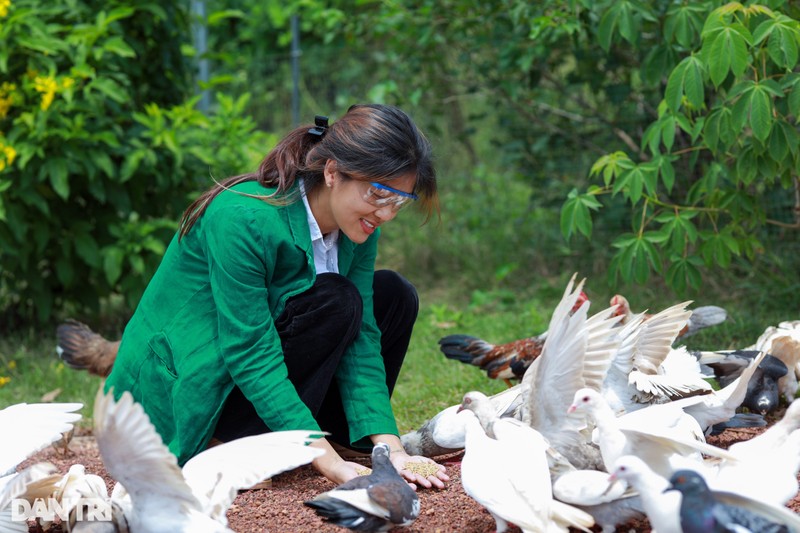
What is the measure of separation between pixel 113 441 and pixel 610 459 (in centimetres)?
118

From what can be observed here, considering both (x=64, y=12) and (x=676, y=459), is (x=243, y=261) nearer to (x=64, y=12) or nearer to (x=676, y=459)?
(x=676, y=459)

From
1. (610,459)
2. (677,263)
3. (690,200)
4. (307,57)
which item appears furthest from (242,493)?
(307,57)

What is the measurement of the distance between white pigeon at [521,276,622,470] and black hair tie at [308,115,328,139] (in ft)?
2.91

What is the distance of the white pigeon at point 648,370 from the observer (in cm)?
285

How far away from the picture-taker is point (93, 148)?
4.56 meters

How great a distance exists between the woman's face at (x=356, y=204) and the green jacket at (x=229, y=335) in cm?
13

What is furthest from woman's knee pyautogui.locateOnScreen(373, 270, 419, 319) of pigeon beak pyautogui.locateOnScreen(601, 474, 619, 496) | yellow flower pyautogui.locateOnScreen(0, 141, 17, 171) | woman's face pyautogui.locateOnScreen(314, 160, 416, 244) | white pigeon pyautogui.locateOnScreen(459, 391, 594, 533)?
yellow flower pyautogui.locateOnScreen(0, 141, 17, 171)

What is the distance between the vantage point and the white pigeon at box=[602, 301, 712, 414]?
285 centimetres

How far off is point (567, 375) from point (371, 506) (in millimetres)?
616

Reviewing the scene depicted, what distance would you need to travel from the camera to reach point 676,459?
7.01 ft

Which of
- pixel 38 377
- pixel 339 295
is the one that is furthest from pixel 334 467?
pixel 38 377

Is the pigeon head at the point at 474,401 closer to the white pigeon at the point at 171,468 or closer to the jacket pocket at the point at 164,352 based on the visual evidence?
the white pigeon at the point at 171,468

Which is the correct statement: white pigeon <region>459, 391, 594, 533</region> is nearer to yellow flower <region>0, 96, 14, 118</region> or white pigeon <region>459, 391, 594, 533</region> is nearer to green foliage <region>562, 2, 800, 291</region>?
green foliage <region>562, 2, 800, 291</region>

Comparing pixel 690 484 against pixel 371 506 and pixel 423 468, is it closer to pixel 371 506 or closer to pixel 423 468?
pixel 371 506
